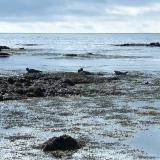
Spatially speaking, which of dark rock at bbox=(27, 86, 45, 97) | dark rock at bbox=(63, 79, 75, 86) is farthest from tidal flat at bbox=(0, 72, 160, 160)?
dark rock at bbox=(63, 79, 75, 86)

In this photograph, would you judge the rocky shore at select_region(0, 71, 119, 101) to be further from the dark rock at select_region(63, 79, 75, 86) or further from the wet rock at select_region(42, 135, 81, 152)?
the wet rock at select_region(42, 135, 81, 152)

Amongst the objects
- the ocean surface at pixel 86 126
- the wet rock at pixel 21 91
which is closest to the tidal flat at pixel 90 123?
the ocean surface at pixel 86 126

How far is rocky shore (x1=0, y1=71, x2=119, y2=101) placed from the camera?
4830 cm

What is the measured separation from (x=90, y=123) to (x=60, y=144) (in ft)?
23.8

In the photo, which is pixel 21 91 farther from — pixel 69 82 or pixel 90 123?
pixel 90 123

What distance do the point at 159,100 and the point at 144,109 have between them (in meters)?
5.10

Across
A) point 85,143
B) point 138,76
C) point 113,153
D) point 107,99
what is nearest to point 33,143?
point 85,143

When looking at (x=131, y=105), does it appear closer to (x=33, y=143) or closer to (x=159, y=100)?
(x=159, y=100)

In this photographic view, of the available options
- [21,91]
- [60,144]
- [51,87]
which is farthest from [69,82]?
[60,144]

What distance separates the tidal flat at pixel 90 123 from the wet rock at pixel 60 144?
1.65ft

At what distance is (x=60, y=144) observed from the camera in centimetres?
2738

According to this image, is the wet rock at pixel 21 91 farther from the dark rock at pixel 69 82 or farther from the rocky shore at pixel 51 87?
the dark rock at pixel 69 82

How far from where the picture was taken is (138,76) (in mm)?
67938

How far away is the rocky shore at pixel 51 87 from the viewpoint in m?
48.3
